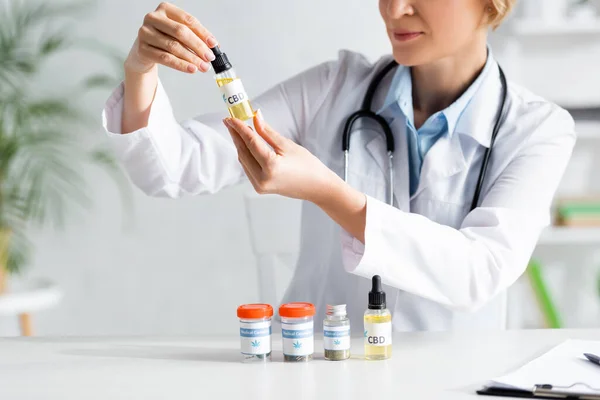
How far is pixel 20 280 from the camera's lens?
9.78ft

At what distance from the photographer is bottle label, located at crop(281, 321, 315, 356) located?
3.73 ft

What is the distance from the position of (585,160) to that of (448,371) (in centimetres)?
193

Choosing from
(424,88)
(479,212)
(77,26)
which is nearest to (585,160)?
(424,88)

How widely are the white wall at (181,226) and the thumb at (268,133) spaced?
177 cm

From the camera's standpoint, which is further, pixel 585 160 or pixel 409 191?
pixel 585 160

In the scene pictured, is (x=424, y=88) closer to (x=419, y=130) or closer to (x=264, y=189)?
(x=419, y=130)

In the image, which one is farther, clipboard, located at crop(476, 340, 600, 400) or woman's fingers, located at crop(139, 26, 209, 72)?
woman's fingers, located at crop(139, 26, 209, 72)

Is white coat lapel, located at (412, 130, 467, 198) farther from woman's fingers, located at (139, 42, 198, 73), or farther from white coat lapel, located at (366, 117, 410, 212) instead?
woman's fingers, located at (139, 42, 198, 73)

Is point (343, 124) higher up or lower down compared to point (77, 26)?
lower down

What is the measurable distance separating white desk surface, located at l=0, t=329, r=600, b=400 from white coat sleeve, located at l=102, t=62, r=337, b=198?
31 cm

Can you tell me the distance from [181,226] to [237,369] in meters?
1.86

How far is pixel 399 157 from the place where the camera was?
1515mm

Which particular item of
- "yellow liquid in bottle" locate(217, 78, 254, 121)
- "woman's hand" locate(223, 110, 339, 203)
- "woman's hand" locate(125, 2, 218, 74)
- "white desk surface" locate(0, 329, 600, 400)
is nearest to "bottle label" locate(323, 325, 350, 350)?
"white desk surface" locate(0, 329, 600, 400)

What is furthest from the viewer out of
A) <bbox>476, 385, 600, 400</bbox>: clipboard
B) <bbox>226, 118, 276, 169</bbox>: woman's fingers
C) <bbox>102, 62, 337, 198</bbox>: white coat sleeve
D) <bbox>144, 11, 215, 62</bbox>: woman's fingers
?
<bbox>102, 62, 337, 198</bbox>: white coat sleeve
